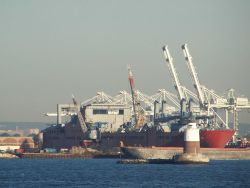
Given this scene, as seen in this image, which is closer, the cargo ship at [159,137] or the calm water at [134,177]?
the calm water at [134,177]

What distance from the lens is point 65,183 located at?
95.4 m

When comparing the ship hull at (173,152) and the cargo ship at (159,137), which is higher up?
the cargo ship at (159,137)

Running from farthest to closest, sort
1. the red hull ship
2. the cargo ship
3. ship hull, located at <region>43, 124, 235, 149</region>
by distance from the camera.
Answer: the cargo ship
ship hull, located at <region>43, 124, 235, 149</region>
the red hull ship

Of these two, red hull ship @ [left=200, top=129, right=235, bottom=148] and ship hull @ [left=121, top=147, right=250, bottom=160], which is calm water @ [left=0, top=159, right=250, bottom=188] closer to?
ship hull @ [left=121, top=147, right=250, bottom=160]

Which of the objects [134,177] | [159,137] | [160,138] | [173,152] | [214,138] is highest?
[159,137]

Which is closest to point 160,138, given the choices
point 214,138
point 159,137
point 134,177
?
point 159,137

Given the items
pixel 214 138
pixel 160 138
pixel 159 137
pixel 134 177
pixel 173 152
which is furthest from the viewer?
pixel 159 137

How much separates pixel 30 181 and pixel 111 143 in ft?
326

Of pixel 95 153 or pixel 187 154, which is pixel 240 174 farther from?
pixel 95 153

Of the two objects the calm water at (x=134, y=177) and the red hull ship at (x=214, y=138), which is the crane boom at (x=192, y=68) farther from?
the calm water at (x=134, y=177)

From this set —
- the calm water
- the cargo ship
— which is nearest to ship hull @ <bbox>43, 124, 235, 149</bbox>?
the cargo ship

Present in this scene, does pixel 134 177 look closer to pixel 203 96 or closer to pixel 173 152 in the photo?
pixel 173 152

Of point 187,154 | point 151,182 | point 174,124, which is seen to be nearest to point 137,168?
point 187,154

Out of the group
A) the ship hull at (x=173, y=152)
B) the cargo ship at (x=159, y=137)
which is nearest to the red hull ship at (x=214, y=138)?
the cargo ship at (x=159, y=137)
